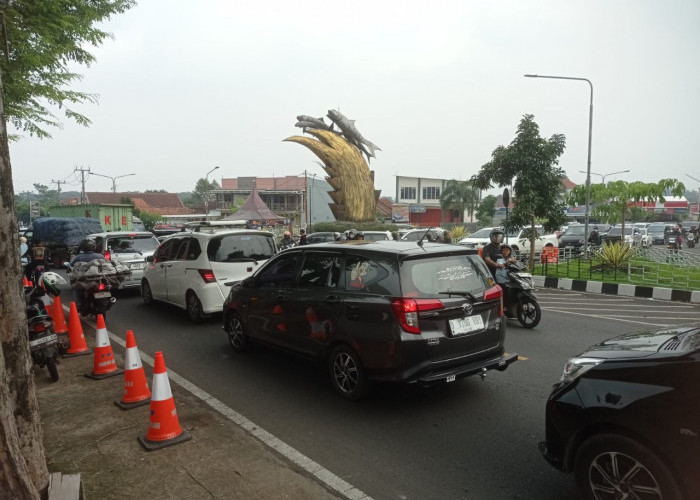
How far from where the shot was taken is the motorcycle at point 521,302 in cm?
834

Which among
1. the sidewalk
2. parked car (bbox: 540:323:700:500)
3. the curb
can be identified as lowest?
the sidewalk

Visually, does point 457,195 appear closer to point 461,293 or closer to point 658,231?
point 658,231

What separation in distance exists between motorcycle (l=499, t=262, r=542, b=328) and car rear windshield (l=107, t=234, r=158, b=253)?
29.8 ft

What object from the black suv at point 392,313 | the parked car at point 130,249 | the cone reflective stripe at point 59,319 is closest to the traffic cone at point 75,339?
the cone reflective stripe at point 59,319

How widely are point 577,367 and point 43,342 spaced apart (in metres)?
5.52

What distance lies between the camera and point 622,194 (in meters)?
18.2

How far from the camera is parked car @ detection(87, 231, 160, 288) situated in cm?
1177

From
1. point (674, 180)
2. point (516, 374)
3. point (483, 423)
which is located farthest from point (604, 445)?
point (674, 180)

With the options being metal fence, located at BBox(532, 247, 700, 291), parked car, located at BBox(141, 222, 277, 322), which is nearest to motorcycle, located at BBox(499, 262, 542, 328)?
parked car, located at BBox(141, 222, 277, 322)

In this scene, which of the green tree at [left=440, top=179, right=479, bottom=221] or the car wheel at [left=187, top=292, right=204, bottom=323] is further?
the green tree at [left=440, top=179, right=479, bottom=221]

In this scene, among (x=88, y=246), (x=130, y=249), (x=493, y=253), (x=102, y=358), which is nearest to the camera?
(x=102, y=358)

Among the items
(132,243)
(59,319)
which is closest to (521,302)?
(59,319)

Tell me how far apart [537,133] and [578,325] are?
8578 millimetres

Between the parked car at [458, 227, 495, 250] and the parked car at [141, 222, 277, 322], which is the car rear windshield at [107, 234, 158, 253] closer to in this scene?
the parked car at [141, 222, 277, 322]
